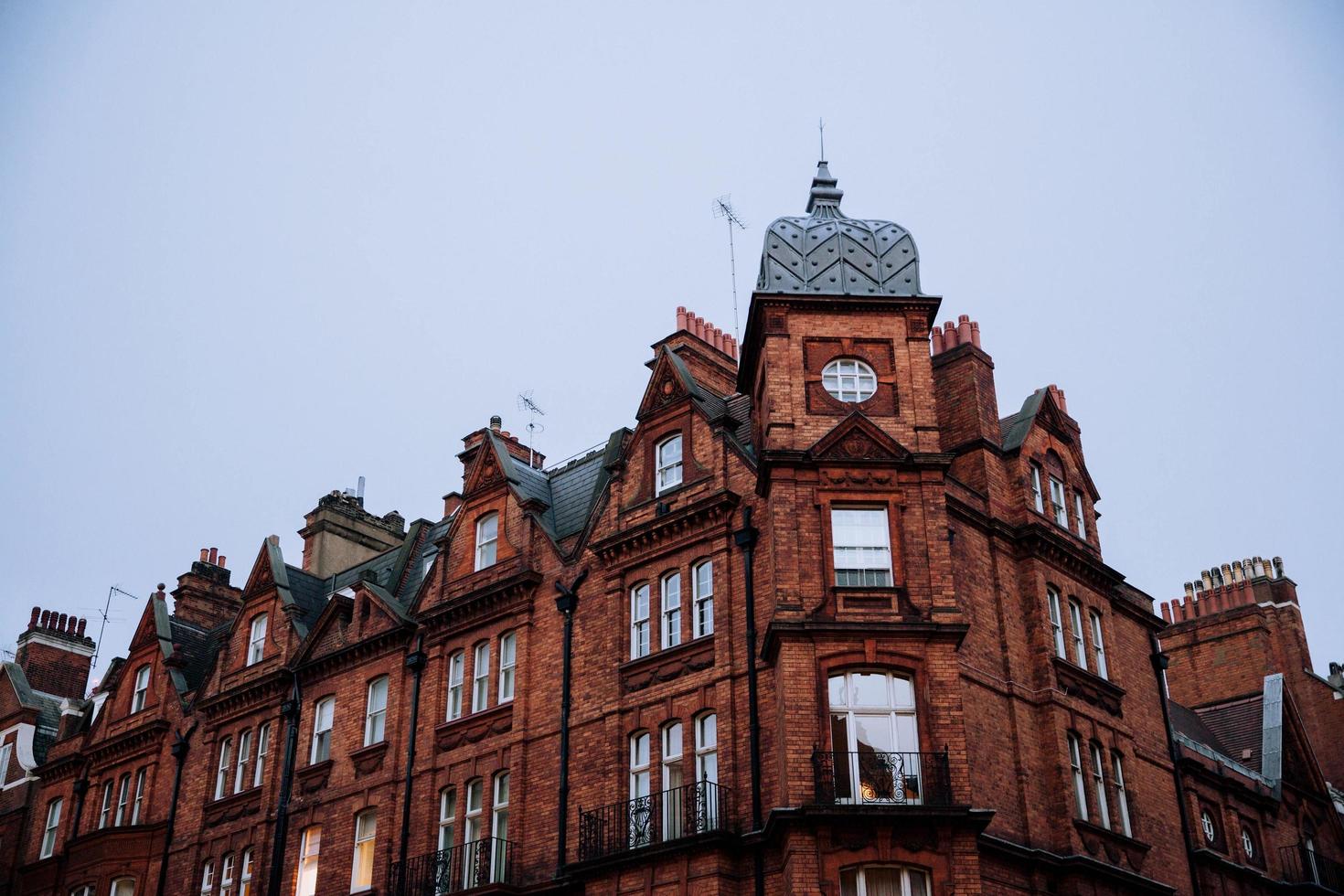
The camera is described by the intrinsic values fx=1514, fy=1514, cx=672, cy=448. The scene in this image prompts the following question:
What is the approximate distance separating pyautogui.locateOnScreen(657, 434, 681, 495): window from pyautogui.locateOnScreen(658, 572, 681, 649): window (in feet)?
7.13

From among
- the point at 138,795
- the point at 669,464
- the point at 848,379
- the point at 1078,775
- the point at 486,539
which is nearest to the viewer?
the point at 1078,775

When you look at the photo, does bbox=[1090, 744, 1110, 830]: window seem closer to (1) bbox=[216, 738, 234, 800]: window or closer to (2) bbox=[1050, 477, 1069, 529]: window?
(2) bbox=[1050, 477, 1069, 529]: window

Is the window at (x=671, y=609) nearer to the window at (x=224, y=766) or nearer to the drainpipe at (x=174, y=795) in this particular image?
the window at (x=224, y=766)

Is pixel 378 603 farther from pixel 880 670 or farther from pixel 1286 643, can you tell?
pixel 1286 643

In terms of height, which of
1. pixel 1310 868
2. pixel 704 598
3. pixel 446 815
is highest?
pixel 704 598

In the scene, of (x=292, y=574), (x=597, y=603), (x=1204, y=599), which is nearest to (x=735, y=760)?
(x=597, y=603)

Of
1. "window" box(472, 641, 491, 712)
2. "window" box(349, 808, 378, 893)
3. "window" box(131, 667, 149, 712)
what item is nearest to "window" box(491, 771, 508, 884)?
"window" box(472, 641, 491, 712)

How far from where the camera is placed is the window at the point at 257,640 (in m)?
42.9

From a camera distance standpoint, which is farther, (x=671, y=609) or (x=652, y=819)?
(x=671, y=609)

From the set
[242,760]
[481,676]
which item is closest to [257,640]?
[242,760]

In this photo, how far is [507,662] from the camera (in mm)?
35375

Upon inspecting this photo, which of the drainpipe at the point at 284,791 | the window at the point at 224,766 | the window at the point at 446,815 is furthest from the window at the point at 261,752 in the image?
the window at the point at 446,815

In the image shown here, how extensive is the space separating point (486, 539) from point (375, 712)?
524cm

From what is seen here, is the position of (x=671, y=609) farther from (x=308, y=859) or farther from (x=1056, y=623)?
(x=308, y=859)
